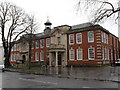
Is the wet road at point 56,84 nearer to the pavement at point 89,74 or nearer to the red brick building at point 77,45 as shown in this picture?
the pavement at point 89,74

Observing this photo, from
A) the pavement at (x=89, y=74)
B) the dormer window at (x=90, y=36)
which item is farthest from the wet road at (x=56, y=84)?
the dormer window at (x=90, y=36)

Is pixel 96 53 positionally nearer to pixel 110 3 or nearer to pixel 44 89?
pixel 110 3

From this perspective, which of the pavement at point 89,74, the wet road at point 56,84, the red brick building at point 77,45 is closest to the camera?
the wet road at point 56,84

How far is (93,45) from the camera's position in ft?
115

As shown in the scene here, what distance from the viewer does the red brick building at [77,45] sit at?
114 ft

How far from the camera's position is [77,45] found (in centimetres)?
3775

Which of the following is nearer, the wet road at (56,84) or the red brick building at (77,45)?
the wet road at (56,84)

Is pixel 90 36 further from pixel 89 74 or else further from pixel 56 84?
pixel 56 84

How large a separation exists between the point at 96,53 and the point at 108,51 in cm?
601

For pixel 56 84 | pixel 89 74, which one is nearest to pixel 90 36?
pixel 89 74

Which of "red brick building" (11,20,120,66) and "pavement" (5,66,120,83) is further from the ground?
"red brick building" (11,20,120,66)

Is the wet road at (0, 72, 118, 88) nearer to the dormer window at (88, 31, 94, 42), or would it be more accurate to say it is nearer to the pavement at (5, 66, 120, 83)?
the pavement at (5, 66, 120, 83)

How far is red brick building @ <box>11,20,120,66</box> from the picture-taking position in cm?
3469

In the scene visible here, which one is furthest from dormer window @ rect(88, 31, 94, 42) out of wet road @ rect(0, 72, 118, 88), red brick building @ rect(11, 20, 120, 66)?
wet road @ rect(0, 72, 118, 88)
